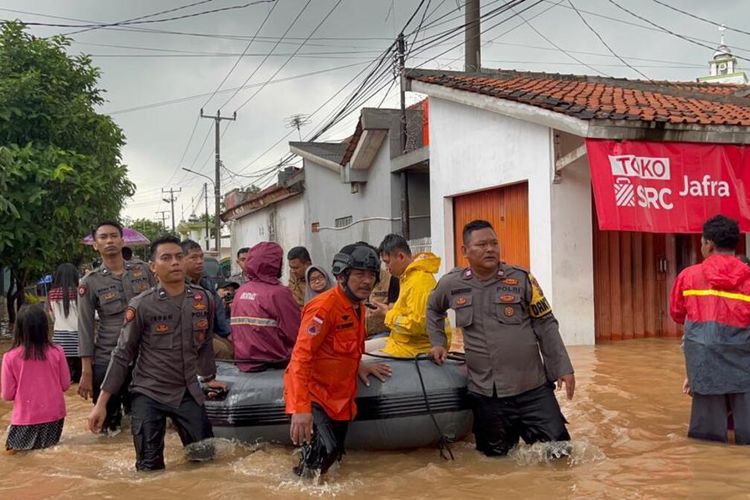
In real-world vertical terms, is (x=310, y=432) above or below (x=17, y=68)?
below

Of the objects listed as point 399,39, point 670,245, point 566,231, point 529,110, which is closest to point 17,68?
point 399,39

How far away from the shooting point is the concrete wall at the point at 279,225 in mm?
21406

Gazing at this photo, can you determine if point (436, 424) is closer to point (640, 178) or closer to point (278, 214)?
point (640, 178)

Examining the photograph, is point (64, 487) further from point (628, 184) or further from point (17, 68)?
point (17, 68)

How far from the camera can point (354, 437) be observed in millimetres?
4898

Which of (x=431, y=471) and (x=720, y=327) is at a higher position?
(x=720, y=327)

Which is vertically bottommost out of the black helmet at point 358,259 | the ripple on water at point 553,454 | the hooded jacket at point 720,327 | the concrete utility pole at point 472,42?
the ripple on water at point 553,454

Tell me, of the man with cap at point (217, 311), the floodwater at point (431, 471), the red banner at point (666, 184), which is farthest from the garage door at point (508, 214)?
the man with cap at point (217, 311)

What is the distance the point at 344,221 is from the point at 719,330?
13452mm

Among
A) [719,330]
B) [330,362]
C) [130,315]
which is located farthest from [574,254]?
[130,315]

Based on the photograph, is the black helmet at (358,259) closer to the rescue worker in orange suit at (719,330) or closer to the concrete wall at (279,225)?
the rescue worker in orange suit at (719,330)

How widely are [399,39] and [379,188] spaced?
3210 millimetres

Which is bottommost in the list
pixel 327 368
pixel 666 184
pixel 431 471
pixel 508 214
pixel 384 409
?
pixel 431 471

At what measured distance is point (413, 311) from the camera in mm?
5035
